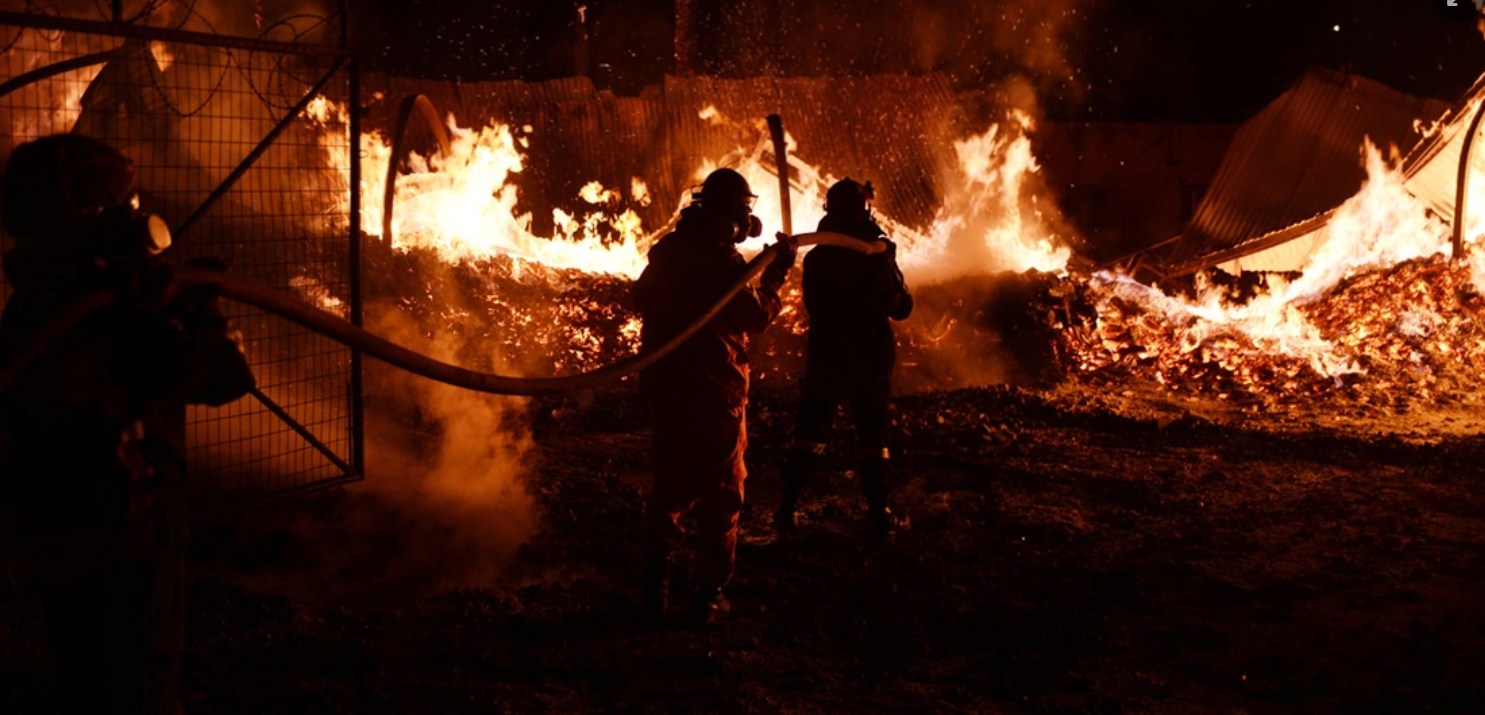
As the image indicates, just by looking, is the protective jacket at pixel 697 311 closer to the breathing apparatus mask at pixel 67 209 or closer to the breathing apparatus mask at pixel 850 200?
the breathing apparatus mask at pixel 850 200

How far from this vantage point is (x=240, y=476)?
621cm

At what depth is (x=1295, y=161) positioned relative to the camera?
53.0 feet

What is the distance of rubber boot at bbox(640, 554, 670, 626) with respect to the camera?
16.2 feet

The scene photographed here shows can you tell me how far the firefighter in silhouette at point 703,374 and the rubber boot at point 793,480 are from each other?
1512mm

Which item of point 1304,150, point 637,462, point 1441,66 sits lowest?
point 637,462

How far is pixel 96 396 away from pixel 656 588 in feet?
9.12

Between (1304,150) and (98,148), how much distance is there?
55.7 ft

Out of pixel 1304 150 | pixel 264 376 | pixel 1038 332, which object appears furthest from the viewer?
pixel 1304 150

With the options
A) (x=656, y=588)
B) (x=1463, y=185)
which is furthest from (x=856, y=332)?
(x=1463, y=185)

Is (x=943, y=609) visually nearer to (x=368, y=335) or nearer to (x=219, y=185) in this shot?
(x=368, y=335)

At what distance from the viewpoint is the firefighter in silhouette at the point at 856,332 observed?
6074mm

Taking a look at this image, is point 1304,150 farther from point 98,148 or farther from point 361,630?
point 98,148

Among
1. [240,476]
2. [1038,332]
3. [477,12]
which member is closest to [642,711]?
[240,476]

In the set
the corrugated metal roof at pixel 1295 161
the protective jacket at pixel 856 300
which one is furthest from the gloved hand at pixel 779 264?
the corrugated metal roof at pixel 1295 161
